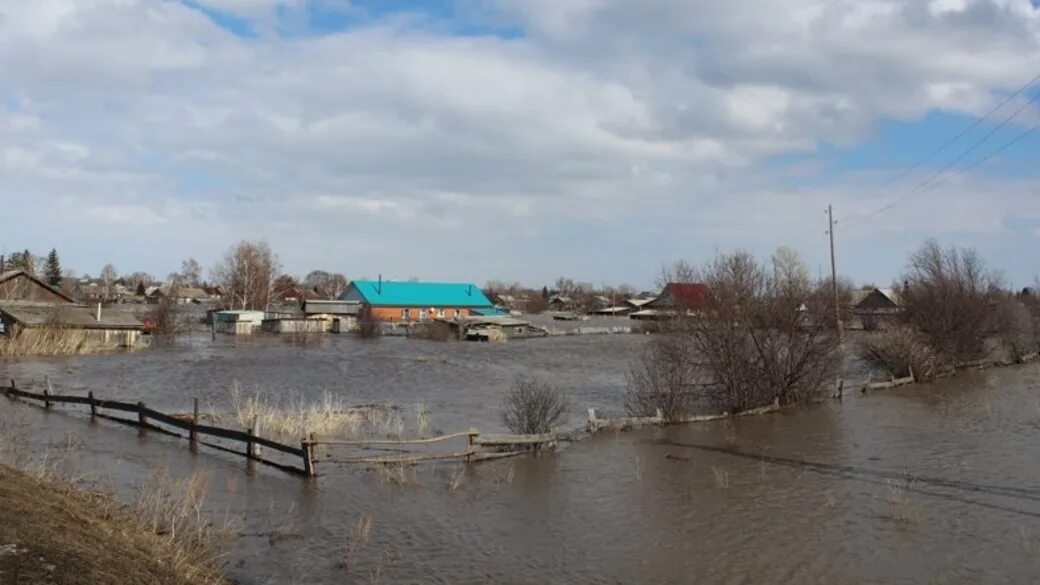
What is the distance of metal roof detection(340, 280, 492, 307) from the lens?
358 ft

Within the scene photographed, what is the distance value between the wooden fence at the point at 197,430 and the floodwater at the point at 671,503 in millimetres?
435

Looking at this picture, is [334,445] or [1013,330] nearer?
[334,445]

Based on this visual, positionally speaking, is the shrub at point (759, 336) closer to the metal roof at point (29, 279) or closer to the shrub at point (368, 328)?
the metal roof at point (29, 279)

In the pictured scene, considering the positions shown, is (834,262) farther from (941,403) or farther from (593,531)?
(593,531)

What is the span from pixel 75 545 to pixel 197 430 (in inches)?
515

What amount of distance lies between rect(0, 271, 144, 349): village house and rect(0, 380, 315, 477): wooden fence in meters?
29.7

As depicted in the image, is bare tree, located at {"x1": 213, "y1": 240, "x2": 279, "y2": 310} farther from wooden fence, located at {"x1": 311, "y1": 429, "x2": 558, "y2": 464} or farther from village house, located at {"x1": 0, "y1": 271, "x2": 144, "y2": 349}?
wooden fence, located at {"x1": 311, "y1": 429, "x2": 558, "y2": 464}

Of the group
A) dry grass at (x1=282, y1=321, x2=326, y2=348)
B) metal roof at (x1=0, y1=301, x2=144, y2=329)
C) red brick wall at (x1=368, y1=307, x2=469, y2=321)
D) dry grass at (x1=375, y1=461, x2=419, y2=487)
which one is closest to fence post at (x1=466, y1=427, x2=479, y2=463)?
dry grass at (x1=375, y1=461, x2=419, y2=487)

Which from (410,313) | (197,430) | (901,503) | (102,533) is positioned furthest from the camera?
(410,313)

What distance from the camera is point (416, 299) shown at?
363ft

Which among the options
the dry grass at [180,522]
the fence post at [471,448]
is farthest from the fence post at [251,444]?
the fence post at [471,448]

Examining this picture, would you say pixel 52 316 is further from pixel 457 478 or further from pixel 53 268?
pixel 53 268

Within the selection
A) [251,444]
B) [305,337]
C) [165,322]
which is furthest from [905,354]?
[165,322]

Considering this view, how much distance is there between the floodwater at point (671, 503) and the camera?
37.8ft
